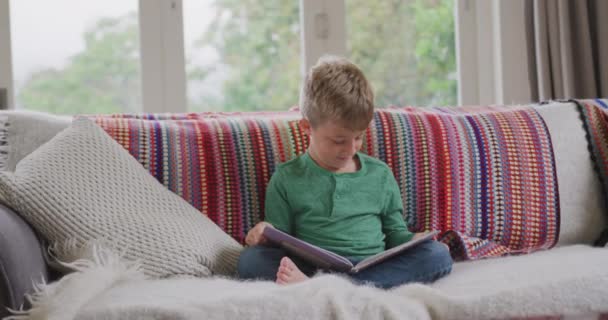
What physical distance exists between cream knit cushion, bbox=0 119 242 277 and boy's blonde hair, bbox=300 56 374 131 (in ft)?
1.16

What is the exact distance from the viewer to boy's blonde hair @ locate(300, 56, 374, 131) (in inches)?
60.8

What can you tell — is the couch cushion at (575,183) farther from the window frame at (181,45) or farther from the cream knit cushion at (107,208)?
the window frame at (181,45)

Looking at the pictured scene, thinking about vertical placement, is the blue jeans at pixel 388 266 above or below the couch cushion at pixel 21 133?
below

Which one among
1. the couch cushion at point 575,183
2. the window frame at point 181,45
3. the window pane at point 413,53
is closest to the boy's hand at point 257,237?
the couch cushion at point 575,183

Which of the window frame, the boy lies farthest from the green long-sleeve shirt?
the window frame

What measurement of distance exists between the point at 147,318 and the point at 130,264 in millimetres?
365

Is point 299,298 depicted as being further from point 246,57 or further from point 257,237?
point 246,57

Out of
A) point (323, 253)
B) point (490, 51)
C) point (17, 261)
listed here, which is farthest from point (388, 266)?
point (490, 51)

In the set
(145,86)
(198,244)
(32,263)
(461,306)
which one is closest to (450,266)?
(461,306)

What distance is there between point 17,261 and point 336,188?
72cm

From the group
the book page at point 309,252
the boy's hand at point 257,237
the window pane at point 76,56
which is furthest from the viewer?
the window pane at point 76,56

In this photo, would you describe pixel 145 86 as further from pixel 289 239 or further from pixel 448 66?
pixel 289 239

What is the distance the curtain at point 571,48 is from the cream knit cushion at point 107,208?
1731 mm

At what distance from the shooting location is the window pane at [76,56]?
8.70 feet
